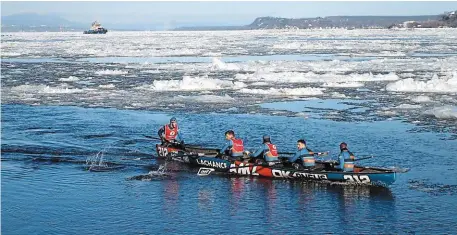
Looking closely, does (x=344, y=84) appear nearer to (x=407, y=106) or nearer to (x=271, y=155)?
(x=407, y=106)

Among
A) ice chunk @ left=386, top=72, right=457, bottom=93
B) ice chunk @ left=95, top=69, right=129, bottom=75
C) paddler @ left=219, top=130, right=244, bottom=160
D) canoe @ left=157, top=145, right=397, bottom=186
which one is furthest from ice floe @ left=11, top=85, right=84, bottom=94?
paddler @ left=219, top=130, right=244, bottom=160

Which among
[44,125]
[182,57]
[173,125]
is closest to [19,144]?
[44,125]

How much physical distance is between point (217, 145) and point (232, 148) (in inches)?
90.3

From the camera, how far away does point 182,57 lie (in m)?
52.8

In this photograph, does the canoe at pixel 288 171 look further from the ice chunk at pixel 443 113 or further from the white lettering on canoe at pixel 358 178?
the ice chunk at pixel 443 113

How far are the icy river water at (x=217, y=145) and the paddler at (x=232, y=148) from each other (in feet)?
3.02

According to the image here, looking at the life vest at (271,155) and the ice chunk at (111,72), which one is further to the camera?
the ice chunk at (111,72)

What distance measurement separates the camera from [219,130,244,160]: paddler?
15359mm

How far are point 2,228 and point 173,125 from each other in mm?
6865

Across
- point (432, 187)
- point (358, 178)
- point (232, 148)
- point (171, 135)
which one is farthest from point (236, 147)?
point (432, 187)

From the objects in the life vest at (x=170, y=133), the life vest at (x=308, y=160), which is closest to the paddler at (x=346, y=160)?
the life vest at (x=308, y=160)

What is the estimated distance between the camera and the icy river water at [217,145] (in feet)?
37.2

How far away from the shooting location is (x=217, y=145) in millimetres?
17719

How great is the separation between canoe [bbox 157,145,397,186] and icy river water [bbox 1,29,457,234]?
0.72 feet
